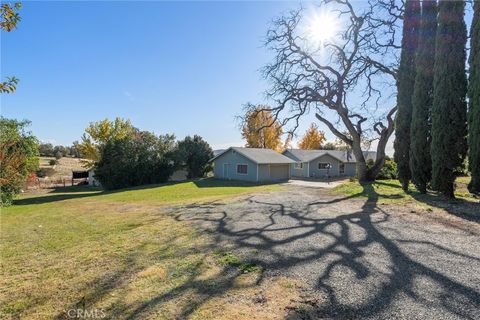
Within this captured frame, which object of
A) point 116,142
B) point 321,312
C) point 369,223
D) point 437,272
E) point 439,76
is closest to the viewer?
point 321,312

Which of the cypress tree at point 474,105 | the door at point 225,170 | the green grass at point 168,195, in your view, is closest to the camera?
the cypress tree at point 474,105

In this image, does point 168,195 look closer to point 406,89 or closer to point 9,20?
point 406,89

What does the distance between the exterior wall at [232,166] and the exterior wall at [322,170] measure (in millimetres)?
9461

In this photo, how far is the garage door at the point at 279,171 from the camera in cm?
3055

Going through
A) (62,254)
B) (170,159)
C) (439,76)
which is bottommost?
(62,254)

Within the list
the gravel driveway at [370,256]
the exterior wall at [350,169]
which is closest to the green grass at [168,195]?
the gravel driveway at [370,256]

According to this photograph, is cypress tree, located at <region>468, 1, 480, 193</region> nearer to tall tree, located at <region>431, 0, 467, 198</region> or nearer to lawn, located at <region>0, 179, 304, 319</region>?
tall tree, located at <region>431, 0, 467, 198</region>

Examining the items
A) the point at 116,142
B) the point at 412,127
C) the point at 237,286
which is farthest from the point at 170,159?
the point at 237,286

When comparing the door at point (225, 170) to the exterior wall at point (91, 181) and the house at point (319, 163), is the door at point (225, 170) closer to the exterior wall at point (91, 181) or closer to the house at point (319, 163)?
the house at point (319, 163)

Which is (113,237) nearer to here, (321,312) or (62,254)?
(62,254)

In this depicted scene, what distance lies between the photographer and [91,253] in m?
5.71

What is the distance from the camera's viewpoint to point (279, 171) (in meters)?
31.5

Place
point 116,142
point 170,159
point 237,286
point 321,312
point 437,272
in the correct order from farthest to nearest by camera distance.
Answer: point 170,159 → point 116,142 → point 437,272 → point 237,286 → point 321,312

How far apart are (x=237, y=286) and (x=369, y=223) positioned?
15.9 feet
